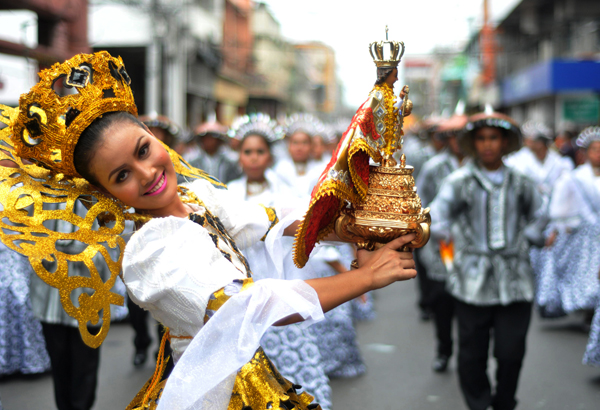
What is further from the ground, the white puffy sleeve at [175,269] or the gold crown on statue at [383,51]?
the gold crown on statue at [383,51]

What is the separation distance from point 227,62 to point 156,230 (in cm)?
3094

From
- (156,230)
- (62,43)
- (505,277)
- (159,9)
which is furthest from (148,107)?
(156,230)

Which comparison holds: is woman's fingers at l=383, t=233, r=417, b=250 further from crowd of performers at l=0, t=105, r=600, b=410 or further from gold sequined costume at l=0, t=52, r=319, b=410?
crowd of performers at l=0, t=105, r=600, b=410

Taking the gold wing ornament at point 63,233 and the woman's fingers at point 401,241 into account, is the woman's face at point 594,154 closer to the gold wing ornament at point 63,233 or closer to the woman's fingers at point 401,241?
the woman's fingers at point 401,241

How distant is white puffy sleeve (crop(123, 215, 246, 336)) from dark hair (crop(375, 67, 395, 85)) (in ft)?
2.50

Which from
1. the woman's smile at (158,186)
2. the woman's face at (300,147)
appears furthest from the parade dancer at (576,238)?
the woman's smile at (158,186)

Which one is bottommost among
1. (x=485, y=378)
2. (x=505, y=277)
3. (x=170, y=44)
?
(x=485, y=378)

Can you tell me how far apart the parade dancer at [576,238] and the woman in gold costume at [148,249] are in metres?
5.42

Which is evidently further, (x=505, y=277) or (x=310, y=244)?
(x=505, y=277)

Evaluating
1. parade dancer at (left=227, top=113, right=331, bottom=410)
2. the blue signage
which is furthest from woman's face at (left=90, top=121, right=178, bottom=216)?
the blue signage

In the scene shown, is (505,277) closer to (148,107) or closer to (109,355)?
(109,355)

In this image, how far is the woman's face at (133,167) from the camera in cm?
198

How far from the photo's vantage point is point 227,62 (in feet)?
104

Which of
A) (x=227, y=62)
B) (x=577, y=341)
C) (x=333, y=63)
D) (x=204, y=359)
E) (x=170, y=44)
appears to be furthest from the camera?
(x=333, y=63)
